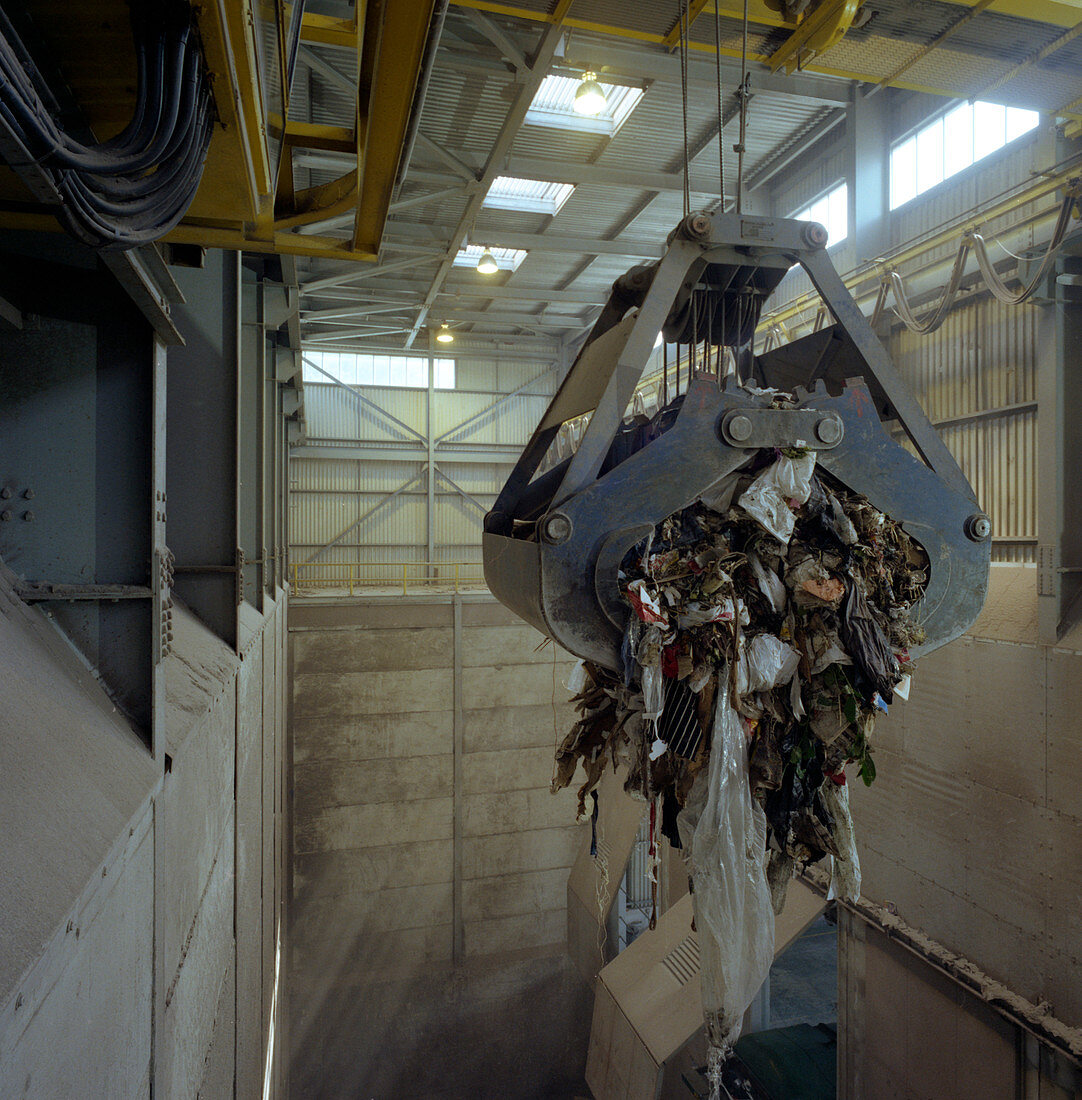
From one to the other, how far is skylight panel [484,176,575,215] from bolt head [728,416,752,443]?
32.4 ft

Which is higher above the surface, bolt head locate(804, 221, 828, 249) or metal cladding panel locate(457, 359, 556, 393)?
metal cladding panel locate(457, 359, 556, 393)

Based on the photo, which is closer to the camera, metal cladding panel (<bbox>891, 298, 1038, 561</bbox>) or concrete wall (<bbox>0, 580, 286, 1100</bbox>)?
concrete wall (<bbox>0, 580, 286, 1100</bbox>)

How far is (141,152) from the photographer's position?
1424 millimetres

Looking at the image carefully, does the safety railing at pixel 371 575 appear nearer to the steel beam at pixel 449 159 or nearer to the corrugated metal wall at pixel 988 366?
the steel beam at pixel 449 159

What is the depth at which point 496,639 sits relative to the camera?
38.2 feet

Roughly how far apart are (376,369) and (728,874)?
57.8 ft

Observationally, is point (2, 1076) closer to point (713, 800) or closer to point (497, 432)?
point (713, 800)

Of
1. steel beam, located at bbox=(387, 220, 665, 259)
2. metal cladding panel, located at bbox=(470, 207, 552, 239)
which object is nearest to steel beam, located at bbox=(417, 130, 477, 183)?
steel beam, located at bbox=(387, 220, 665, 259)

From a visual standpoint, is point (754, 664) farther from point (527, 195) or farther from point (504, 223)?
point (504, 223)

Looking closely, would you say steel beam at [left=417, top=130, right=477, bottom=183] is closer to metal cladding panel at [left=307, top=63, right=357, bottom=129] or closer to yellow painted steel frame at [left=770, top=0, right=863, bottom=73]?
metal cladding panel at [left=307, top=63, right=357, bottom=129]

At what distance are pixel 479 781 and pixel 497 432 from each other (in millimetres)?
10395

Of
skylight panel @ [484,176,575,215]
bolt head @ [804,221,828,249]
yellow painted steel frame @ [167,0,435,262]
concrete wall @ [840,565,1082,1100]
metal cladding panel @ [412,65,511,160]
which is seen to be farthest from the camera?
skylight panel @ [484,176,575,215]

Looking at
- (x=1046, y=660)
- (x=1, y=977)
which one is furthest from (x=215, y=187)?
(x=1046, y=660)

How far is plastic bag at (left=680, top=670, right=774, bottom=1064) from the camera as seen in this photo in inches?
95.9
